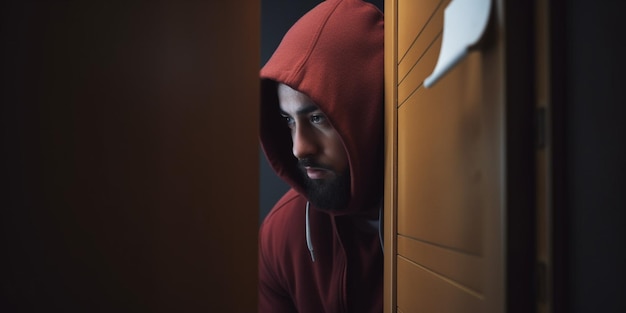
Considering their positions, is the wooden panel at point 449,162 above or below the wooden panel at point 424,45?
below

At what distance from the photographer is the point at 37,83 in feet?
1.40

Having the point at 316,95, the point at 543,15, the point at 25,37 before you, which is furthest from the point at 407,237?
the point at 25,37

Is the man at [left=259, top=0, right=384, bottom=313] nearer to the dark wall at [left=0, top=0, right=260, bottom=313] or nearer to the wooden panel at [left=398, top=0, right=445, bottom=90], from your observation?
the wooden panel at [left=398, top=0, right=445, bottom=90]

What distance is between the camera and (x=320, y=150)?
1.46 m

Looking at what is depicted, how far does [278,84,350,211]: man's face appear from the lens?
1.43m

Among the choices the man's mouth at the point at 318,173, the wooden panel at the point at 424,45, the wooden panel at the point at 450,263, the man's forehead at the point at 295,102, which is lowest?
the wooden panel at the point at 450,263

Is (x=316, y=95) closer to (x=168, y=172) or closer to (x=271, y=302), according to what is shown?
(x=168, y=172)

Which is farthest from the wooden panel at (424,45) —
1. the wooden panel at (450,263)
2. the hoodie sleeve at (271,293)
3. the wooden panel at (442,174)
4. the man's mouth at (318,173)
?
the hoodie sleeve at (271,293)

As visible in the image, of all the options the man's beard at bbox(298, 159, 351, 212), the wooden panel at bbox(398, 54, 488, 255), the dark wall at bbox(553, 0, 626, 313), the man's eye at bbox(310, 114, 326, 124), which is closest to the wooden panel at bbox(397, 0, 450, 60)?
the wooden panel at bbox(398, 54, 488, 255)

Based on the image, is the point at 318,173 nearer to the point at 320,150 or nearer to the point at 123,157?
the point at 320,150

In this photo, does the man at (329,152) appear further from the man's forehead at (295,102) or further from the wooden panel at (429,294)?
the wooden panel at (429,294)

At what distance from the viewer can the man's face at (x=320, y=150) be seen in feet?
4.69

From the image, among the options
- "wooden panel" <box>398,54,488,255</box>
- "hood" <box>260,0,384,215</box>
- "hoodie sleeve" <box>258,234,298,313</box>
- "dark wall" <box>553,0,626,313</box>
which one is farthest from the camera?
"hoodie sleeve" <box>258,234,298,313</box>

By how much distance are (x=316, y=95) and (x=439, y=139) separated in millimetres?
522
